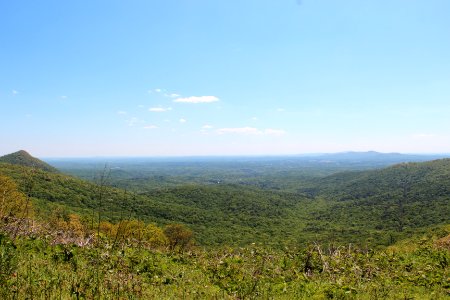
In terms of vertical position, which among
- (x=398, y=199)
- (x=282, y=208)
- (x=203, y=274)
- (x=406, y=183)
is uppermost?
(x=203, y=274)

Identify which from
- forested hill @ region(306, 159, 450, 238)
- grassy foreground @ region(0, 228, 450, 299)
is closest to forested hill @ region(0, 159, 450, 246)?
forested hill @ region(306, 159, 450, 238)

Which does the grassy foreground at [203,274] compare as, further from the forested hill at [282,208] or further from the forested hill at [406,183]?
the forested hill at [406,183]

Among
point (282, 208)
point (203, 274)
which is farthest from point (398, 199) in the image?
point (203, 274)

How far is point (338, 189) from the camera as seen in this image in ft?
650

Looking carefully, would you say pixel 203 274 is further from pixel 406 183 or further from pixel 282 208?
pixel 406 183

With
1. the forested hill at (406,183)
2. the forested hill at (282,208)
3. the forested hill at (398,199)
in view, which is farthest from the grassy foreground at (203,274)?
the forested hill at (406,183)

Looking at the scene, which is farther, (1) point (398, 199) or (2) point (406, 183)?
(2) point (406, 183)

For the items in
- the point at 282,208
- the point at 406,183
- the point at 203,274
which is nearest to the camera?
the point at 203,274

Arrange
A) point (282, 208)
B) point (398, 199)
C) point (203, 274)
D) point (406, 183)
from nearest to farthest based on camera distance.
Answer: point (203, 274), point (398, 199), point (282, 208), point (406, 183)

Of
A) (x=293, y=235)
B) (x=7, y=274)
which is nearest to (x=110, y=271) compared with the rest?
(x=7, y=274)

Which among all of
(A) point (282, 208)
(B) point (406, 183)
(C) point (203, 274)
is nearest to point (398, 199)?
(B) point (406, 183)

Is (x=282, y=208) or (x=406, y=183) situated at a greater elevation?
(x=406, y=183)

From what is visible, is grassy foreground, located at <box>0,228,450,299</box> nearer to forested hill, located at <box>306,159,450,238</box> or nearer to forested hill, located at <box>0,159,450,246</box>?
forested hill, located at <box>0,159,450,246</box>

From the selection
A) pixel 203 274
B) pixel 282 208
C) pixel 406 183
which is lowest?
pixel 282 208
